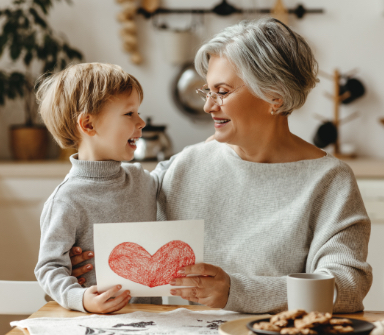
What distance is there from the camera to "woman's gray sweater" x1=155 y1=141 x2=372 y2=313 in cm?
103

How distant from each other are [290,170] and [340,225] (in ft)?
0.65

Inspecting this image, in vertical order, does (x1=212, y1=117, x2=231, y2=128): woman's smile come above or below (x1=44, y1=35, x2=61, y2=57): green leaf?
below

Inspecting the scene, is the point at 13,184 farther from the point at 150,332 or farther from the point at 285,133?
the point at 150,332

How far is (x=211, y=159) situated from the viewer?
4.43 feet

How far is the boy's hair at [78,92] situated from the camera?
1129 millimetres

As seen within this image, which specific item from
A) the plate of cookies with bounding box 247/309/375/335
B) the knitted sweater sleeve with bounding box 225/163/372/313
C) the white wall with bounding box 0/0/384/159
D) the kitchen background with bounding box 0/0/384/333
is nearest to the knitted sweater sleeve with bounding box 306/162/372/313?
the knitted sweater sleeve with bounding box 225/163/372/313

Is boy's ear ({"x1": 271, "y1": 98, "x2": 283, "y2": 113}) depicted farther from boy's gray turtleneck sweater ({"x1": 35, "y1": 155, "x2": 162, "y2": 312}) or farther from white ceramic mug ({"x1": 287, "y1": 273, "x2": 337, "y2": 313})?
white ceramic mug ({"x1": 287, "y1": 273, "x2": 337, "y2": 313})

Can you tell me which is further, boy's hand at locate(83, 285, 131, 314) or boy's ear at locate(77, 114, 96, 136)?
boy's ear at locate(77, 114, 96, 136)

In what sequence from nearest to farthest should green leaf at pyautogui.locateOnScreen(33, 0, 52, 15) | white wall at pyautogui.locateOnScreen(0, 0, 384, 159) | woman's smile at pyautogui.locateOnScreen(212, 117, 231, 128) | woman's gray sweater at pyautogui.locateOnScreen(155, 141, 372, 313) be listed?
woman's gray sweater at pyautogui.locateOnScreen(155, 141, 372, 313) < woman's smile at pyautogui.locateOnScreen(212, 117, 231, 128) < green leaf at pyautogui.locateOnScreen(33, 0, 52, 15) < white wall at pyautogui.locateOnScreen(0, 0, 384, 159)

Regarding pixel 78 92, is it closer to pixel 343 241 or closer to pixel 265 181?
pixel 265 181

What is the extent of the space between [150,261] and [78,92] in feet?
1.47

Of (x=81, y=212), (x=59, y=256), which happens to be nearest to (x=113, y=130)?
(x=81, y=212)

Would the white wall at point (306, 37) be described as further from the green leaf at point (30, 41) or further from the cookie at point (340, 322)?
the cookie at point (340, 322)

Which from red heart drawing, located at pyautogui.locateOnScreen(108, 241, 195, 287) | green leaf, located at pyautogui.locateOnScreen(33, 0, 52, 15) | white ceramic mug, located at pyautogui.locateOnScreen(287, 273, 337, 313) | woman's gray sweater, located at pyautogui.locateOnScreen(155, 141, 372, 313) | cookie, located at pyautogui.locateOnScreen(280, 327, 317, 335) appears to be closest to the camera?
cookie, located at pyautogui.locateOnScreen(280, 327, 317, 335)
